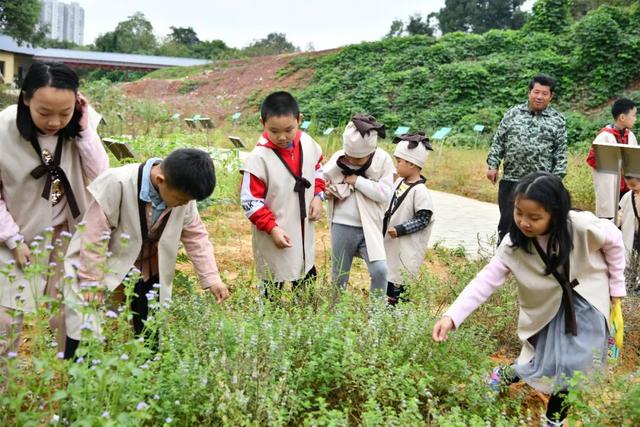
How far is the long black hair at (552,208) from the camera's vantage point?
3061 millimetres

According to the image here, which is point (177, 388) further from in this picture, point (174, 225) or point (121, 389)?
point (174, 225)

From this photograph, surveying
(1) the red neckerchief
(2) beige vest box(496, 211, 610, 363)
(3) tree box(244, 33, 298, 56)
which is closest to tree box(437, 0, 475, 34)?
(3) tree box(244, 33, 298, 56)

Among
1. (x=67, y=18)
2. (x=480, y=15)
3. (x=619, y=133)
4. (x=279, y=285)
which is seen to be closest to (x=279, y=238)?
(x=279, y=285)

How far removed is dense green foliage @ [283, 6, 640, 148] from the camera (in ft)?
75.2

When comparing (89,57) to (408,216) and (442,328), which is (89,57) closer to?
(408,216)

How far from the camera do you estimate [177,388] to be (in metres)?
2.53

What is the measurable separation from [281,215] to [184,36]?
234 ft

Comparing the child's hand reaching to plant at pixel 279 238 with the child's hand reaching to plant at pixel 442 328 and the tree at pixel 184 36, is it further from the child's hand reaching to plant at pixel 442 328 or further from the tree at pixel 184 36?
the tree at pixel 184 36

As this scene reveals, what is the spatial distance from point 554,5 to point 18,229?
2738 cm

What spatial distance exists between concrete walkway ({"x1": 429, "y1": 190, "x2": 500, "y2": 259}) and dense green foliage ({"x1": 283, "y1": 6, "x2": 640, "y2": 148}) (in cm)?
762

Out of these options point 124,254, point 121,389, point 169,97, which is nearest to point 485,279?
point 124,254

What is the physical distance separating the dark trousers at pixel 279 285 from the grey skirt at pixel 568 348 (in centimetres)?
121

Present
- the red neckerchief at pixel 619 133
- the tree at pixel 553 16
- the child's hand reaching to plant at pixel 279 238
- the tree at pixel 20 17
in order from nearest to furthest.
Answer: the child's hand reaching to plant at pixel 279 238, the red neckerchief at pixel 619 133, the tree at pixel 553 16, the tree at pixel 20 17

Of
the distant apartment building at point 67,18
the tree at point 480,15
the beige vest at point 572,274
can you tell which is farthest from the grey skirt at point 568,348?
the distant apartment building at point 67,18
